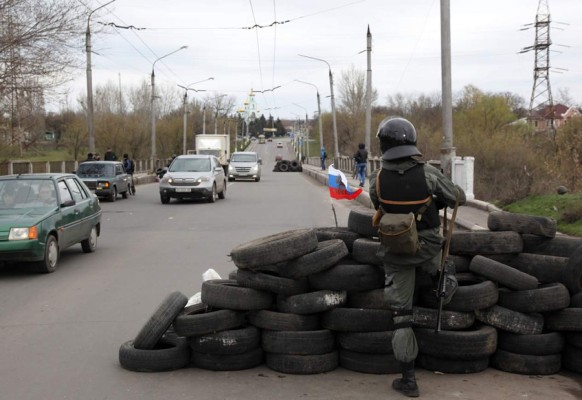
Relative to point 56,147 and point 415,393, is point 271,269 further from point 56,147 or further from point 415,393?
point 56,147

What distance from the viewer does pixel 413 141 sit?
497cm

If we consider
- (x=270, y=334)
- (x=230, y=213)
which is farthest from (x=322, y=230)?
(x=230, y=213)

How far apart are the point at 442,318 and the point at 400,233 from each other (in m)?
0.98

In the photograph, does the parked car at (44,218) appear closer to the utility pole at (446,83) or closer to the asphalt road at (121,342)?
the asphalt road at (121,342)

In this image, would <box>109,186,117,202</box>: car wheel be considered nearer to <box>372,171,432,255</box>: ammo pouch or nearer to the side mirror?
the side mirror

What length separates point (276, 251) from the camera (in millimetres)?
5379

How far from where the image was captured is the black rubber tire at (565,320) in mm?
5109

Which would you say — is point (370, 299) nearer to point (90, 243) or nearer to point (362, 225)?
point (362, 225)

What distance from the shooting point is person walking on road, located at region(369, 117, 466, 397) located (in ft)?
15.4

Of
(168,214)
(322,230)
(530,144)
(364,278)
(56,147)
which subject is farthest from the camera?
(56,147)

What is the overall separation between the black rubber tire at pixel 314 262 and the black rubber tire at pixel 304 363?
0.67m

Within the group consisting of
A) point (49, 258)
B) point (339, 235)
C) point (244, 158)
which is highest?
point (244, 158)

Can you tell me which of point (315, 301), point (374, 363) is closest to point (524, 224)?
point (374, 363)

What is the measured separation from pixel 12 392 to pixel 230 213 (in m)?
15.1
